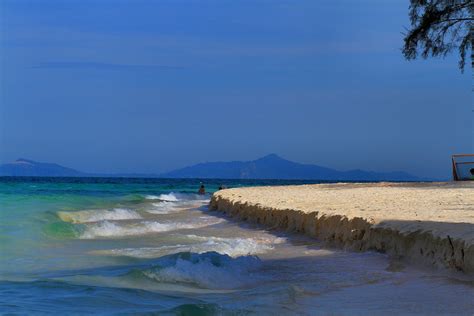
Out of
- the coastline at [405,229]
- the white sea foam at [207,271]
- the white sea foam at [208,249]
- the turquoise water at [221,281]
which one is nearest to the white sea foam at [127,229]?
the turquoise water at [221,281]

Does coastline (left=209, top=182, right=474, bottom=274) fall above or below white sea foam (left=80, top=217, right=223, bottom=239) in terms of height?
above

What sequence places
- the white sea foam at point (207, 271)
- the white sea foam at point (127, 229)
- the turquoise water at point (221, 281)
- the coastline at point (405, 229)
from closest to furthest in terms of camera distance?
the turquoise water at point (221, 281), the coastline at point (405, 229), the white sea foam at point (207, 271), the white sea foam at point (127, 229)

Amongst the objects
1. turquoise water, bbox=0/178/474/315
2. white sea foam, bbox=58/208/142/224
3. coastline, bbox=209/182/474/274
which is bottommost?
white sea foam, bbox=58/208/142/224

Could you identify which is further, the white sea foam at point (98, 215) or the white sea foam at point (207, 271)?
the white sea foam at point (98, 215)

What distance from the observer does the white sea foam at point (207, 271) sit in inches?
325

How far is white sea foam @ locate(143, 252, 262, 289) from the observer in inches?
325

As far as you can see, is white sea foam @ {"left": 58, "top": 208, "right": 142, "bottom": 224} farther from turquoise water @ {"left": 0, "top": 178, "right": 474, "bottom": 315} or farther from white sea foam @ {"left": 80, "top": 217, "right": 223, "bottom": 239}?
turquoise water @ {"left": 0, "top": 178, "right": 474, "bottom": 315}

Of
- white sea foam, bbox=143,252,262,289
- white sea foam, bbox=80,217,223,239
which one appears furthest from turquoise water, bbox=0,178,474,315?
white sea foam, bbox=80,217,223,239

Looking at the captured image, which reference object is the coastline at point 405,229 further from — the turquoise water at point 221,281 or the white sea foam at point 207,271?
the white sea foam at point 207,271

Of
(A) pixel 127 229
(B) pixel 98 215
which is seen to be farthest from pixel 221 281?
(B) pixel 98 215

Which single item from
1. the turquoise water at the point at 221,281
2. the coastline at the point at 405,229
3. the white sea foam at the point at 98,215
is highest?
the coastline at the point at 405,229

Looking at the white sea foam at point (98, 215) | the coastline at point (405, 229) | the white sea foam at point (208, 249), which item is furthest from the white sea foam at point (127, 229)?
the white sea foam at point (98, 215)

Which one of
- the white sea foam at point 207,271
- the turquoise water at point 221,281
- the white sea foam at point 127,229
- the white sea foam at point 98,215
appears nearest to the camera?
the turquoise water at point 221,281

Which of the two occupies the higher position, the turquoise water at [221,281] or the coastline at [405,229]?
the coastline at [405,229]
